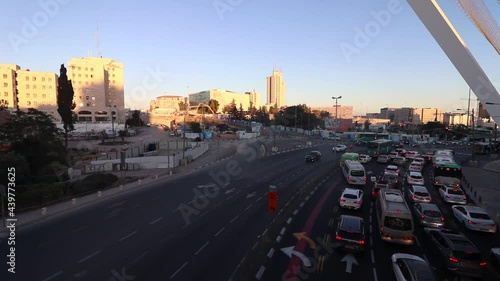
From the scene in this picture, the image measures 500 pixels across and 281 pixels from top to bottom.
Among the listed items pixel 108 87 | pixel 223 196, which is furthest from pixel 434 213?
pixel 108 87

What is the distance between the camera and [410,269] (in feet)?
35.1

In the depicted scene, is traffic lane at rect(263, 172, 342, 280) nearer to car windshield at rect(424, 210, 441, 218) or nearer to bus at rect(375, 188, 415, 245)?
bus at rect(375, 188, 415, 245)

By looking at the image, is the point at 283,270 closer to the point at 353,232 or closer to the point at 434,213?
the point at 353,232

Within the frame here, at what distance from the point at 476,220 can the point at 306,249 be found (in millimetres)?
11074

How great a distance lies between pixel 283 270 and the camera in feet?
40.7

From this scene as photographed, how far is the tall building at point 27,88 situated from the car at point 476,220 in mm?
128392

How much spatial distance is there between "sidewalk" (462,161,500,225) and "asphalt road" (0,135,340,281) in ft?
49.0

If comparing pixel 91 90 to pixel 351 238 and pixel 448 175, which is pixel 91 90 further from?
pixel 351 238

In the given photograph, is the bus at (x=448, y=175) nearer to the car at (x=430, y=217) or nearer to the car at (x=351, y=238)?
the car at (x=430, y=217)

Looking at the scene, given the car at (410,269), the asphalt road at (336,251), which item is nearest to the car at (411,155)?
the asphalt road at (336,251)

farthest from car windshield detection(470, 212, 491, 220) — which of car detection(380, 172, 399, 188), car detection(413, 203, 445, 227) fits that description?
car detection(380, 172, 399, 188)

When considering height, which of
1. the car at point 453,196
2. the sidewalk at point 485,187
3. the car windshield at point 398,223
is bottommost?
the sidewalk at point 485,187

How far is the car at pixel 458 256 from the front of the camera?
38.8ft

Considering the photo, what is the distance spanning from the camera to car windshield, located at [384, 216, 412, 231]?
578 inches
